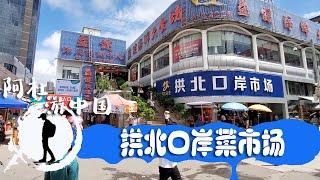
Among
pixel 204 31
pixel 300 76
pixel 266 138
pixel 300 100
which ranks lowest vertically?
pixel 266 138

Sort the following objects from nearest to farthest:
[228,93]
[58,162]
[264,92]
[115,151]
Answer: [58,162] < [115,151] < [228,93] < [264,92]

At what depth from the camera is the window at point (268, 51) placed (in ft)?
84.1

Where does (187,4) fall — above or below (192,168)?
above

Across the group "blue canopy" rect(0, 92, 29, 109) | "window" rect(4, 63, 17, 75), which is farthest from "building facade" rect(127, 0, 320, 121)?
"window" rect(4, 63, 17, 75)

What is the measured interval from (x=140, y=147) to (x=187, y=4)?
21.4 metres

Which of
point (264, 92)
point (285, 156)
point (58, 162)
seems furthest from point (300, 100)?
point (58, 162)

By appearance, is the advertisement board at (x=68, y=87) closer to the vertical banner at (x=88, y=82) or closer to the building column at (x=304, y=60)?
the vertical banner at (x=88, y=82)

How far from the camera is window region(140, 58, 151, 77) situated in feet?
111

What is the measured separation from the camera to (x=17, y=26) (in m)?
95.7

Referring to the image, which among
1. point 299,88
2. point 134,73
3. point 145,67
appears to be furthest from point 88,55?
point 299,88

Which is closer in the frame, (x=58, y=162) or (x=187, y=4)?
(x=58, y=162)

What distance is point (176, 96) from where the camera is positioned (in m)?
23.9

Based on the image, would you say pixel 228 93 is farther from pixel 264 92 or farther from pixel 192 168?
pixel 192 168

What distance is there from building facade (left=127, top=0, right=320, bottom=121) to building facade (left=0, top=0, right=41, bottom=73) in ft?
266
